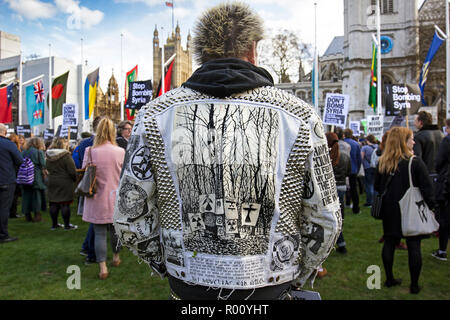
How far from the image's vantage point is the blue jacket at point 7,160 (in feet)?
22.7

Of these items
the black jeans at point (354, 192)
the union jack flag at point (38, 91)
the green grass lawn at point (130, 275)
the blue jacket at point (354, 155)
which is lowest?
the green grass lawn at point (130, 275)

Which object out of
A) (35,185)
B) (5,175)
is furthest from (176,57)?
(5,175)

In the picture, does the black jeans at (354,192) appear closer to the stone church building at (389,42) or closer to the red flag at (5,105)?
the red flag at (5,105)

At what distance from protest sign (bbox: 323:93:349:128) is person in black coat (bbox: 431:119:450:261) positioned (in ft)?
18.3

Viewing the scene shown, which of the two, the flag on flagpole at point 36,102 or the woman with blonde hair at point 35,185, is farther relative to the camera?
the flag on flagpole at point 36,102

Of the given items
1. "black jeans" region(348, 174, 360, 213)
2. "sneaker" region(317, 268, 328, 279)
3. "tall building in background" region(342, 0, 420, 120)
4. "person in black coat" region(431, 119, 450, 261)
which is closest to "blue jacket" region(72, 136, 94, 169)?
"sneaker" region(317, 268, 328, 279)

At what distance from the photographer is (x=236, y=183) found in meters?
1.56

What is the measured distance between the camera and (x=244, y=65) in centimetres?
167

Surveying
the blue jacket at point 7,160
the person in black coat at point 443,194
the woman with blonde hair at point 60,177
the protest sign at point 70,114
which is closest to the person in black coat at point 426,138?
the person in black coat at point 443,194

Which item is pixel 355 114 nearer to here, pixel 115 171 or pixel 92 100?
pixel 92 100

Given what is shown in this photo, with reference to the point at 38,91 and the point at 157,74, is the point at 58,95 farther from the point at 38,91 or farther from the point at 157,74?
the point at 157,74

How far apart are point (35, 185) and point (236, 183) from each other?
28.5 feet

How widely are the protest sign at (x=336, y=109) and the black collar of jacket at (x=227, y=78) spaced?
10.1 meters
